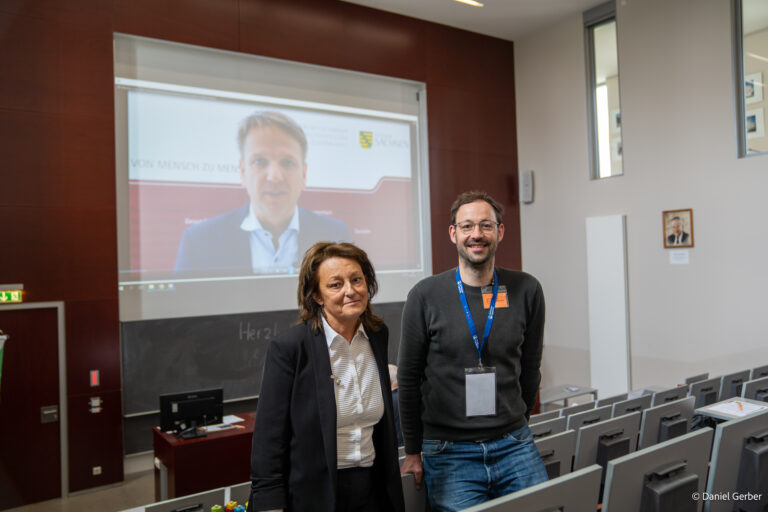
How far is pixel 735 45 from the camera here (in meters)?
5.64

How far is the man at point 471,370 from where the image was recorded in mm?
1891

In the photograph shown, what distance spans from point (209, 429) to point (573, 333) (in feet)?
16.8

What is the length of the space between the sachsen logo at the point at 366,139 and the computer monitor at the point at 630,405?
178 inches

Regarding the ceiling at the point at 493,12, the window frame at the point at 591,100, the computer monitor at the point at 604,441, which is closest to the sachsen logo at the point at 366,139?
the ceiling at the point at 493,12

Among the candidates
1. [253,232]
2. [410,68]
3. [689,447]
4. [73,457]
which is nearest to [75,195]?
[253,232]

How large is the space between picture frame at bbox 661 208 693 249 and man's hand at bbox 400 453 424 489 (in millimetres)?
5305

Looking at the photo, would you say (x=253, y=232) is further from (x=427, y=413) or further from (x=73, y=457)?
(x=427, y=413)

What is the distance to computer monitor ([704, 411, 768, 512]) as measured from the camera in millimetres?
1928

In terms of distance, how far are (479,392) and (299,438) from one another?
679 mm

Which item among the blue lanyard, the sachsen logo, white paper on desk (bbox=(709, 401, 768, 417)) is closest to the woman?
the blue lanyard

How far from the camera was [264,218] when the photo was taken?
239 inches

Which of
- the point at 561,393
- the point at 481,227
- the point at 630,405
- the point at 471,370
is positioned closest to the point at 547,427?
the point at 630,405

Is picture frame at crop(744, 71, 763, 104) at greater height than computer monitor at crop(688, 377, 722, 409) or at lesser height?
greater

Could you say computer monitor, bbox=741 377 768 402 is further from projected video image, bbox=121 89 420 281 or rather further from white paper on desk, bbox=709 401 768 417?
projected video image, bbox=121 89 420 281
